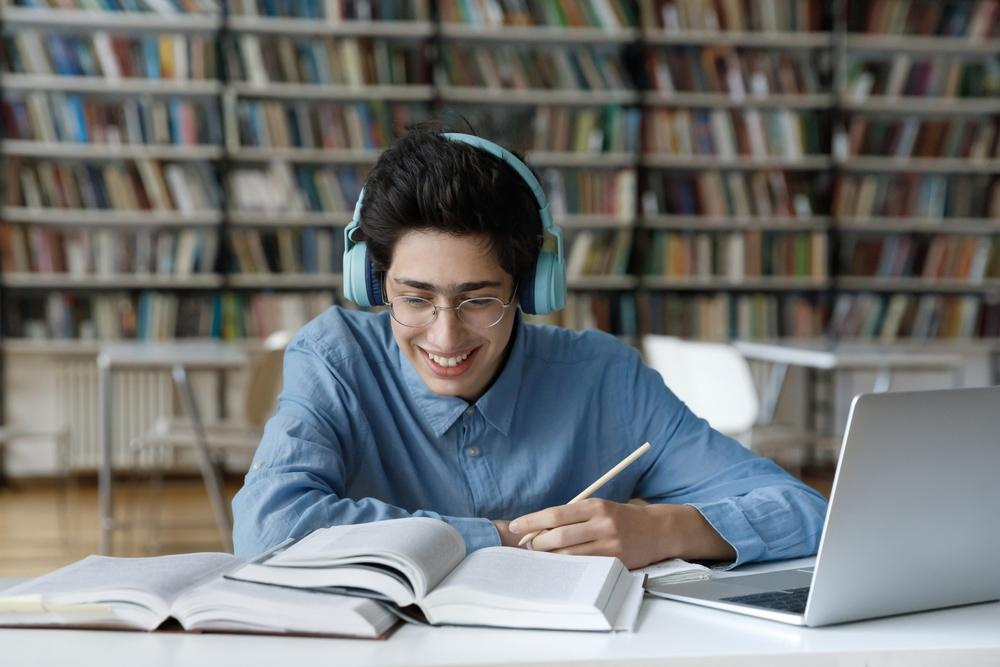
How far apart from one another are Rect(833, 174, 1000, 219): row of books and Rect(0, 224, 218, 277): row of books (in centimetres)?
298

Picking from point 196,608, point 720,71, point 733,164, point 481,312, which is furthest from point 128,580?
point 720,71

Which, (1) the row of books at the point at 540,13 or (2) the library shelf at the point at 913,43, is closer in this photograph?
(1) the row of books at the point at 540,13

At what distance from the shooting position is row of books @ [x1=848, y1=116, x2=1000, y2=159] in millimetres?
5336

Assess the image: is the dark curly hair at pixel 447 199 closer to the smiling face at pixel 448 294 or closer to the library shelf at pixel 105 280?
the smiling face at pixel 448 294

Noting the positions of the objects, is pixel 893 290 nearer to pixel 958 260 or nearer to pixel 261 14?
pixel 958 260

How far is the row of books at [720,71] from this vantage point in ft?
17.0

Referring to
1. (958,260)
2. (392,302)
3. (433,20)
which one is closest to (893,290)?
(958,260)

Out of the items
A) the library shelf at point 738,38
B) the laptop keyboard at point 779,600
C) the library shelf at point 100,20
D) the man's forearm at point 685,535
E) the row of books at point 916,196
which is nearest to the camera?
the laptop keyboard at point 779,600

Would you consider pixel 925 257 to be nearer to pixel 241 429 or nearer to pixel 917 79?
pixel 917 79

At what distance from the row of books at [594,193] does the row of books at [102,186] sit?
153 centimetres

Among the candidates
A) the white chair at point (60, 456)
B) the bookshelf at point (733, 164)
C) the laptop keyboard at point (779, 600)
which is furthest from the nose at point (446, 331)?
the bookshelf at point (733, 164)

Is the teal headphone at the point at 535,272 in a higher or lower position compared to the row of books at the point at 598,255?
higher

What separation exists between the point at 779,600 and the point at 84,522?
3.91m

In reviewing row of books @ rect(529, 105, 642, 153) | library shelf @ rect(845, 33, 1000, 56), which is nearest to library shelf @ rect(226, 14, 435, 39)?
row of books @ rect(529, 105, 642, 153)
